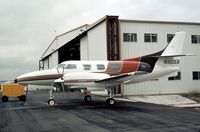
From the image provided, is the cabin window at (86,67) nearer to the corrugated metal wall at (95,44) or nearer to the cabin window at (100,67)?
the cabin window at (100,67)

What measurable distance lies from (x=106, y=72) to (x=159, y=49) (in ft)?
41.8

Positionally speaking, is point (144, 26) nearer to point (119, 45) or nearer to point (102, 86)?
point (119, 45)

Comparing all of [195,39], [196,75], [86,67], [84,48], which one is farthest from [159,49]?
[84,48]

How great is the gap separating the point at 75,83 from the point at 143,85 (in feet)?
46.8

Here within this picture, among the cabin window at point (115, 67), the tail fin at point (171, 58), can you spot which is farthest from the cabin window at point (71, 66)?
the tail fin at point (171, 58)

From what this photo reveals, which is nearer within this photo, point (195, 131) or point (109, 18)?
point (195, 131)

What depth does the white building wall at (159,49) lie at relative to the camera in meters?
34.6

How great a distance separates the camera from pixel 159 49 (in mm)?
35656

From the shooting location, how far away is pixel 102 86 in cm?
2284

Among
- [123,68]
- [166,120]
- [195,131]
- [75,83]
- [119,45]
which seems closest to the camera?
[195,131]

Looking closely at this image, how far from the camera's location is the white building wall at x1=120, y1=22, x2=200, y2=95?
3456 centimetres

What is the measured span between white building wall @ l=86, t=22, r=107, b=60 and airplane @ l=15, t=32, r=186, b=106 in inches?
392

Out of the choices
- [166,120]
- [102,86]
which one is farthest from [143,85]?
[166,120]

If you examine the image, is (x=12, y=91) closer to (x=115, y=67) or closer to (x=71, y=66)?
(x=71, y=66)
